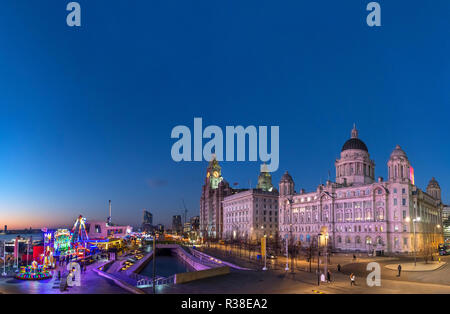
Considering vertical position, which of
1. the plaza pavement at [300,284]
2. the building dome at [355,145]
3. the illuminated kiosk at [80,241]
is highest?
the building dome at [355,145]

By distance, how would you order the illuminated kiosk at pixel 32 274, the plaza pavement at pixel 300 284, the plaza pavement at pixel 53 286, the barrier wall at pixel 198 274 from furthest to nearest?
the illuminated kiosk at pixel 32 274 → the barrier wall at pixel 198 274 → the plaza pavement at pixel 53 286 → the plaza pavement at pixel 300 284

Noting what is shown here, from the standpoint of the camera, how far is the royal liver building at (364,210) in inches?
4267

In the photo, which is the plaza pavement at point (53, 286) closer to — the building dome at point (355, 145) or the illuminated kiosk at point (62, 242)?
the illuminated kiosk at point (62, 242)

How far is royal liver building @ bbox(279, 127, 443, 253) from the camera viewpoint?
108375 millimetres

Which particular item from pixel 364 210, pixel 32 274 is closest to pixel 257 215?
pixel 364 210

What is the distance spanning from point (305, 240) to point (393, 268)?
82439 millimetres

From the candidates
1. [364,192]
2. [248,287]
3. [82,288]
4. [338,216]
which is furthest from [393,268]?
[338,216]

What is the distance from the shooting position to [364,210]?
393 feet

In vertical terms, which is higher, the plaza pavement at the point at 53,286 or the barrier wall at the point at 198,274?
the barrier wall at the point at 198,274

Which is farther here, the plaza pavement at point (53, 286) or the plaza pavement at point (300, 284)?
the plaza pavement at point (53, 286)

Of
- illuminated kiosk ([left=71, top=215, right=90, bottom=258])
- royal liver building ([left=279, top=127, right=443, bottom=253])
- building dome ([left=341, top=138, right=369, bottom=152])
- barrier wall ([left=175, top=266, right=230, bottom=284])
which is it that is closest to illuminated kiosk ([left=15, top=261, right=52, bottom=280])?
barrier wall ([left=175, top=266, right=230, bottom=284])

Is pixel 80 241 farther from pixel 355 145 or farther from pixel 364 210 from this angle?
pixel 355 145

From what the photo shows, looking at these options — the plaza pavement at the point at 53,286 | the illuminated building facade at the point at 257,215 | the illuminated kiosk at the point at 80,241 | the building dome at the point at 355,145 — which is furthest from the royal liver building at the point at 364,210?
the illuminated kiosk at the point at 80,241
